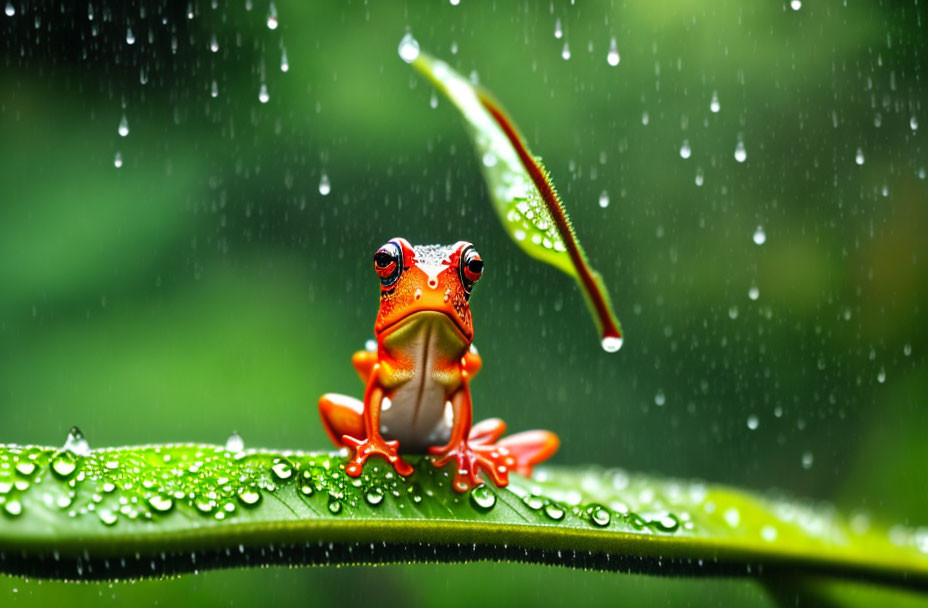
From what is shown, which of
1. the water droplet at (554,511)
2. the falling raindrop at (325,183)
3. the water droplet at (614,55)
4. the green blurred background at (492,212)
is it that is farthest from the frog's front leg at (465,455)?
the water droplet at (614,55)

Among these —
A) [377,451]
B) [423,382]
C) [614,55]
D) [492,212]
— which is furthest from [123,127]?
[377,451]

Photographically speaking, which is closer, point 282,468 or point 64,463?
point 64,463

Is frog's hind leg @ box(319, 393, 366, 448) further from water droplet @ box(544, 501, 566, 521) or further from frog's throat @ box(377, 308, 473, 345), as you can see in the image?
water droplet @ box(544, 501, 566, 521)

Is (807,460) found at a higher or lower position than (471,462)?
lower

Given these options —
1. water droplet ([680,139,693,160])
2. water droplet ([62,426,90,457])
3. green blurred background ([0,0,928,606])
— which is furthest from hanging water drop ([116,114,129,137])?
water droplet ([62,426,90,457])

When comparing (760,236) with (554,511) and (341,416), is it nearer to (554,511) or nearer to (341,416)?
(341,416)

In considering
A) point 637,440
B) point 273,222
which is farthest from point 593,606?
point 273,222
